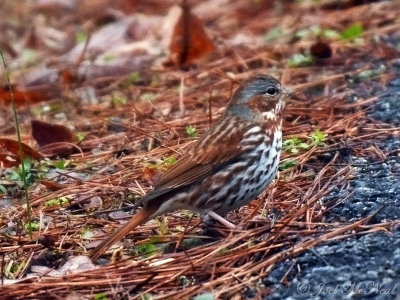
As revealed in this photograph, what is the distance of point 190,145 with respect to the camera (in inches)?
244

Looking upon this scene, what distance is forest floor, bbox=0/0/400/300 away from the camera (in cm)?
421

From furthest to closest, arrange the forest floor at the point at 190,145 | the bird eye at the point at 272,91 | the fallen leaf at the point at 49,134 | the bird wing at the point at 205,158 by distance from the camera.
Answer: the fallen leaf at the point at 49,134 < the bird eye at the point at 272,91 < the bird wing at the point at 205,158 < the forest floor at the point at 190,145

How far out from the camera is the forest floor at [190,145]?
421 cm

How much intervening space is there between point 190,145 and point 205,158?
1275 millimetres

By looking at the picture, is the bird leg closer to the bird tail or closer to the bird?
the bird

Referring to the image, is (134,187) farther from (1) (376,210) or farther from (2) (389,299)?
(2) (389,299)

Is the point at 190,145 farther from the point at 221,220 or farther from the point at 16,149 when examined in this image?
the point at 221,220

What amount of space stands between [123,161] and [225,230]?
1.69m

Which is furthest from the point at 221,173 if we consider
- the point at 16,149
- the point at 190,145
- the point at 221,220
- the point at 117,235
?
the point at 16,149

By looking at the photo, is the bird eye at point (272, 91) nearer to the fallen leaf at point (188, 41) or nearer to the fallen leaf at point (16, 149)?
the fallen leaf at point (16, 149)

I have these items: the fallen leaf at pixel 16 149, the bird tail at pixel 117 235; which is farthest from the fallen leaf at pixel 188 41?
the bird tail at pixel 117 235

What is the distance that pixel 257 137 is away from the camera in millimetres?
4992

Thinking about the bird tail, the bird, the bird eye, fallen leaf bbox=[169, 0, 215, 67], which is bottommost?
fallen leaf bbox=[169, 0, 215, 67]

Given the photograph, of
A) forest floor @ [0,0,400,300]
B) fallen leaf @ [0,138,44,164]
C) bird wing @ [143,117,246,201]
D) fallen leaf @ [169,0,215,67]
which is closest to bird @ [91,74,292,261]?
bird wing @ [143,117,246,201]
